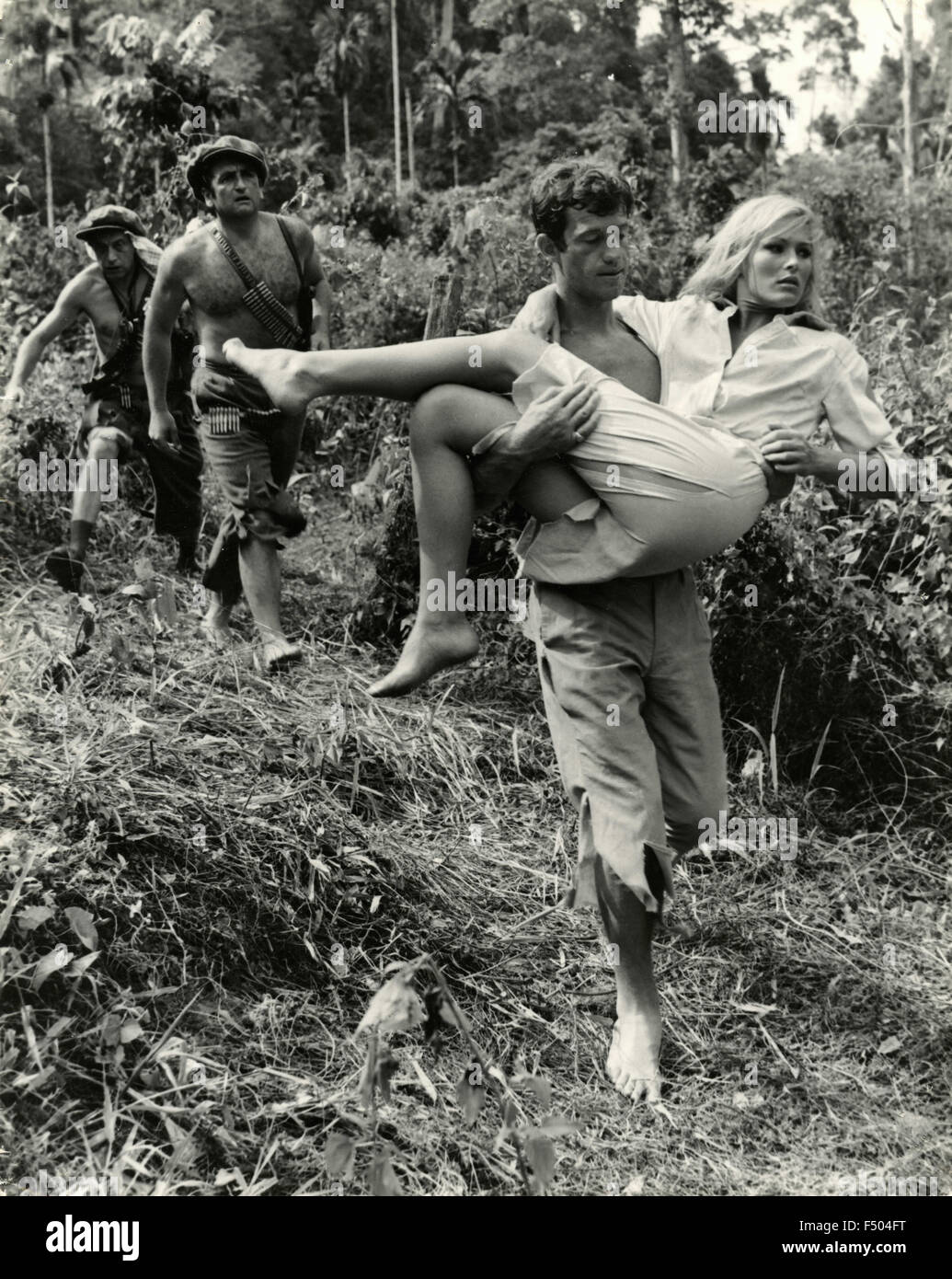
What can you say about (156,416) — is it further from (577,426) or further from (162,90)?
(162,90)

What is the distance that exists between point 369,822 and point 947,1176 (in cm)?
192

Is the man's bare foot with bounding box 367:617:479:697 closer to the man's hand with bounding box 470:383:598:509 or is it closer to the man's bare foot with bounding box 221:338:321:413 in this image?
the man's hand with bounding box 470:383:598:509

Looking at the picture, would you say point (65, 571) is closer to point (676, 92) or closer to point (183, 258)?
point (183, 258)

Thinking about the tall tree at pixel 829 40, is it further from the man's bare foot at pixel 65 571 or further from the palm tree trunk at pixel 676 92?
the man's bare foot at pixel 65 571

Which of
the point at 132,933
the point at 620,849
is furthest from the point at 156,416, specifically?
the point at 620,849

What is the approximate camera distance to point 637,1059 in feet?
10.2

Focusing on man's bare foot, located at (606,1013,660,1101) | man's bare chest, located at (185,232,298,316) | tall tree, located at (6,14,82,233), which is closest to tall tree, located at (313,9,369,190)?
tall tree, located at (6,14,82,233)

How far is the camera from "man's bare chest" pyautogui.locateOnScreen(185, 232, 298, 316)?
5.31 metres

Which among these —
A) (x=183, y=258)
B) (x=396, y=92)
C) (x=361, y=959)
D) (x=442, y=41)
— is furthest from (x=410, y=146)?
(x=361, y=959)

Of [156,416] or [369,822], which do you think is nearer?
[369,822]

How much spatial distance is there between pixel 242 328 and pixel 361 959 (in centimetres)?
289

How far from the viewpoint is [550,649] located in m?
3.06

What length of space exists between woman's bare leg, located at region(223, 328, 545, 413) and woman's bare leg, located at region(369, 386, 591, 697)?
36 millimetres
